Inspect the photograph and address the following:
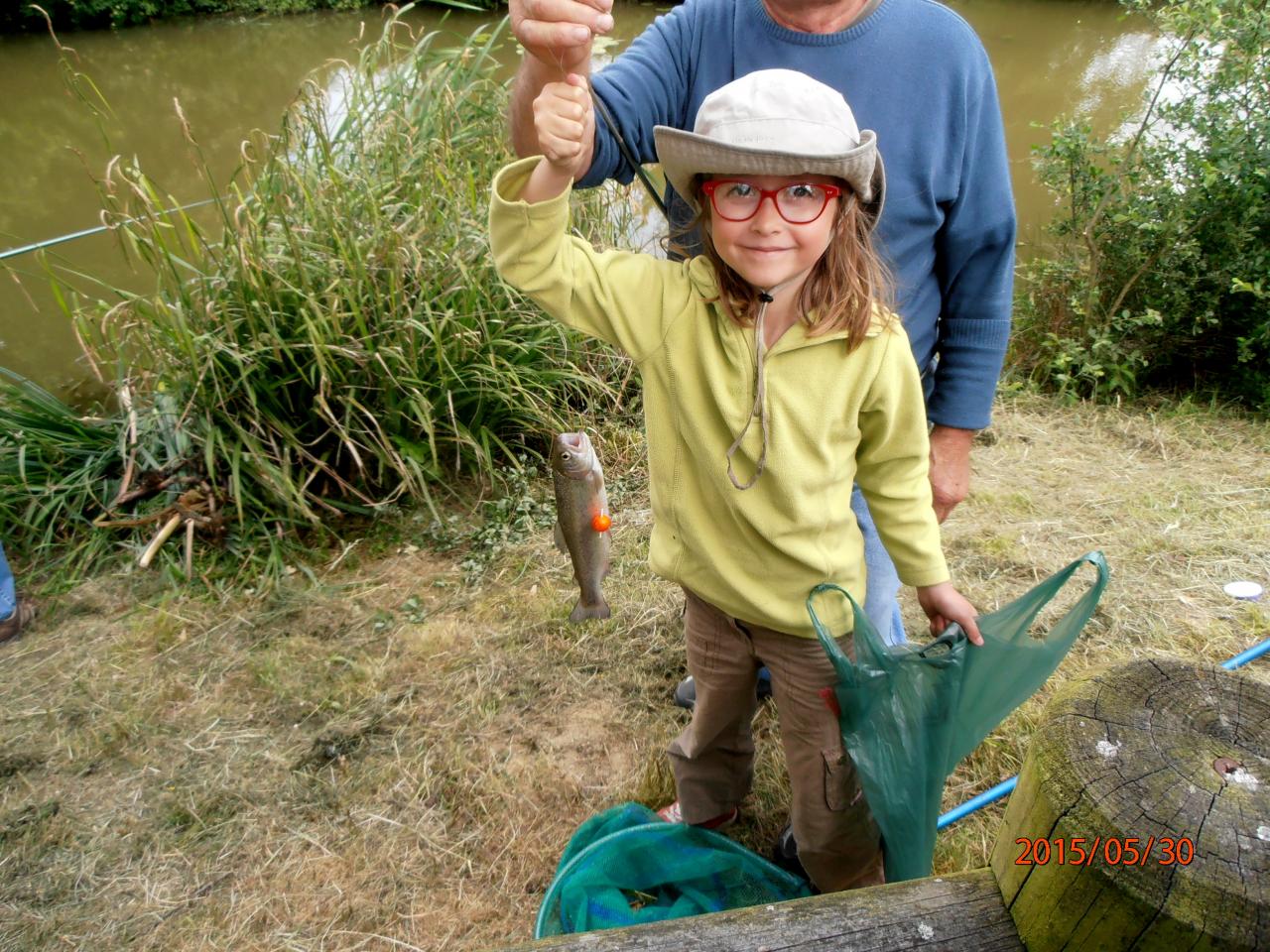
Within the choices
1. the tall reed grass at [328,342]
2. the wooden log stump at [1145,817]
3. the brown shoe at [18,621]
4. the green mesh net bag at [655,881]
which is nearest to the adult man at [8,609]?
the brown shoe at [18,621]

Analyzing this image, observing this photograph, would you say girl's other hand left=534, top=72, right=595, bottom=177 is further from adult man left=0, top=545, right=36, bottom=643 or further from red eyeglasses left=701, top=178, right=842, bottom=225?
adult man left=0, top=545, right=36, bottom=643

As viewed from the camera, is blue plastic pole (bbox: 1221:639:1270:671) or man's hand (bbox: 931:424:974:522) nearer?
man's hand (bbox: 931:424:974:522)

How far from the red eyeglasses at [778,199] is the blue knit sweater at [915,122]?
0.42 metres

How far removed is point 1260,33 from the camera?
14.5 ft

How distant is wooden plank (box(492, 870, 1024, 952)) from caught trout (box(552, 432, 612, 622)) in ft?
3.65

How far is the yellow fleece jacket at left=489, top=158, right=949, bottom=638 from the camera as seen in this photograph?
1638mm

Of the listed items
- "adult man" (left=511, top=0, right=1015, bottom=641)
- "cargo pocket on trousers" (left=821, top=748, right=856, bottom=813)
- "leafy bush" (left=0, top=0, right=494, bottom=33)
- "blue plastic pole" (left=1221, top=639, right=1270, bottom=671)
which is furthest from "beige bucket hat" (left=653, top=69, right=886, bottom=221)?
"leafy bush" (left=0, top=0, right=494, bottom=33)

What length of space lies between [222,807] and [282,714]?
386 mm

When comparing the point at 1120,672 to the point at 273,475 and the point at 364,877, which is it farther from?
the point at 273,475

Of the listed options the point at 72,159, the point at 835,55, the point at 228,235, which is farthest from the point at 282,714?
the point at 72,159

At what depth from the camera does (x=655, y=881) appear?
89.4 inches

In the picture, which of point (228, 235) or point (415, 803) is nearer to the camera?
point (415, 803)

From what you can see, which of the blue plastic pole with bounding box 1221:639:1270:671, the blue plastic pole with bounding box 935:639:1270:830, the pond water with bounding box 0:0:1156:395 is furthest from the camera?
the pond water with bounding box 0:0:1156:395

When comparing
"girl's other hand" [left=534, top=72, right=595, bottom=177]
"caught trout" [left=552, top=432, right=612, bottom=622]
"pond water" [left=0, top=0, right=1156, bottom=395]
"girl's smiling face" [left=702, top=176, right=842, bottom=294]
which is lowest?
"pond water" [left=0, top=0, right=1156, bottom=395]
